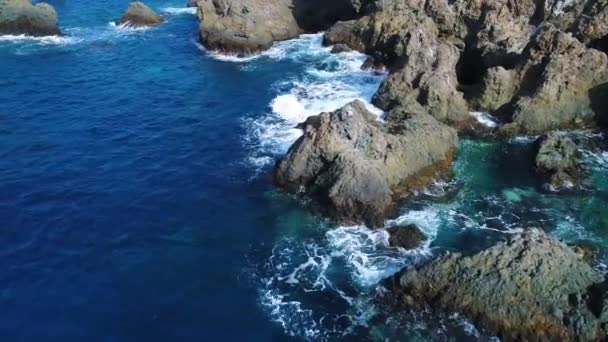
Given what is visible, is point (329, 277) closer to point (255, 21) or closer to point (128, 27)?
point (255, 21)

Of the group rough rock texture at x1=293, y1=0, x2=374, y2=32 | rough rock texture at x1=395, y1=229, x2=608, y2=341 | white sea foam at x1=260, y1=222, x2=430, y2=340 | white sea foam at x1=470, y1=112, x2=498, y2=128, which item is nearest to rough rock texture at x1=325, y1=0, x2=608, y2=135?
white sea foam at x1=470, y1=112, x2=498, y2=128

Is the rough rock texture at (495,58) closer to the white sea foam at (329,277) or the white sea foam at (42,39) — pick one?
the white sea foam at (329,277)

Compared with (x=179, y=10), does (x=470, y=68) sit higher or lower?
higher

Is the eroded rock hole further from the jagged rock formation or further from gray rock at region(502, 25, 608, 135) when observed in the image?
the jagged rock formation

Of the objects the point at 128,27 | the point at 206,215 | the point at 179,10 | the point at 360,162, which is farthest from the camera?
the point at 179,10

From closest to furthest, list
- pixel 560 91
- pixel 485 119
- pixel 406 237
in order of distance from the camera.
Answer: pixel 406 237 → pixel 560 91 → pixel 485 119

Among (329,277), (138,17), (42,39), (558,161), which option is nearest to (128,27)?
(138,17)
